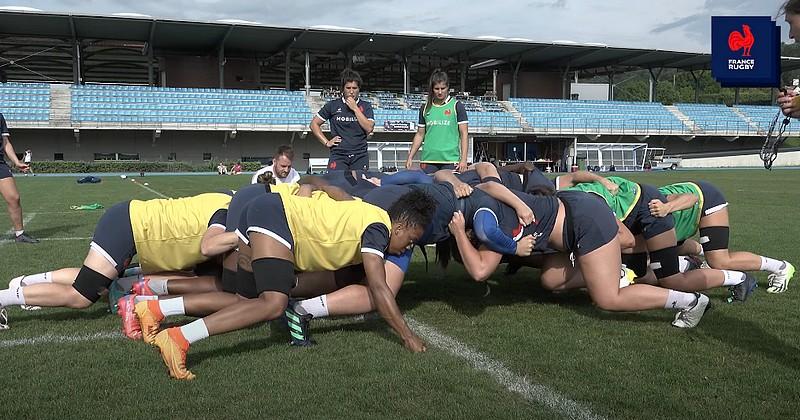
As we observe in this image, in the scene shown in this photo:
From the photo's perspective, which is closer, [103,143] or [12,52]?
[103,143]

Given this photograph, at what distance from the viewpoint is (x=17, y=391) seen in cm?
346

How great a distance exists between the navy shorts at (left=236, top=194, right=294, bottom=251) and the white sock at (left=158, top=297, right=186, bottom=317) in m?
0.71

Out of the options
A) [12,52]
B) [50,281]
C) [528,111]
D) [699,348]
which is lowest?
[699,348]

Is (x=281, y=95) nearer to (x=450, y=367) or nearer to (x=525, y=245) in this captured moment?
(x=525, y=245)

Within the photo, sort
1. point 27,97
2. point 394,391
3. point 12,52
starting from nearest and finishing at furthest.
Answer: point 394,391, point 27,97, point 12,52

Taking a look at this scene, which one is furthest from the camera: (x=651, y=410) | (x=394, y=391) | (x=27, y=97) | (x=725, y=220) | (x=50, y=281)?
(x=27, y=97)

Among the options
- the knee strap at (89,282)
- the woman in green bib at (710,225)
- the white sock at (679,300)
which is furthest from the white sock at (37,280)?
the woman in green bib at (710,225)

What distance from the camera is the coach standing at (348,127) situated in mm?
7367

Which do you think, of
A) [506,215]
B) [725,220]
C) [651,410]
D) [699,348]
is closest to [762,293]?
[725,220]

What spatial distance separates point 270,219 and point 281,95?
41.5 metres

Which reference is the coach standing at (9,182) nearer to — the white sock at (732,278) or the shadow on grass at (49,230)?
the shadow on grass at (49,230)

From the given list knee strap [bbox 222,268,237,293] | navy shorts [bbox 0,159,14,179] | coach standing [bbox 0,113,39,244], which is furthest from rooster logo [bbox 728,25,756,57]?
knee strap [bbox 222,268,237,293]

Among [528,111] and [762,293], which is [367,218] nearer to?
[762,293]

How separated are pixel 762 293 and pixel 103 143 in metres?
41.2
